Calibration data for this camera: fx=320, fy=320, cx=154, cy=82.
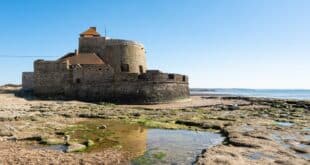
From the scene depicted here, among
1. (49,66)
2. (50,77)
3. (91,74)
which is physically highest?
(49,66)

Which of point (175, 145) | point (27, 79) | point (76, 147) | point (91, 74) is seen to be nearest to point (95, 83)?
point (91, 74)

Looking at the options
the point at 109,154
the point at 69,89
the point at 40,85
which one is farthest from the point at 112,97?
the point at 109,154

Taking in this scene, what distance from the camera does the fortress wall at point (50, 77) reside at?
30953 millimetres

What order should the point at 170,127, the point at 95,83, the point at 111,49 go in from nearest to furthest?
the point at 170,127, the point at 95,83, the point at 111,49

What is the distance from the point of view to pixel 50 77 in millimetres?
31000

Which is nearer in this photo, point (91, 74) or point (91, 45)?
point (91, 74)

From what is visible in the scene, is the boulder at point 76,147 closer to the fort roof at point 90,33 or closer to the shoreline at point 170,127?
the shoreline at point 170,127

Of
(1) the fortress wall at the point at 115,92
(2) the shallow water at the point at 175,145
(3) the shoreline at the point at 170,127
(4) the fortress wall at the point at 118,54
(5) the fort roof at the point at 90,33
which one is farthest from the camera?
(5) the fort roof at the point at 90,33

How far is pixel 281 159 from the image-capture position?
9.95 meters

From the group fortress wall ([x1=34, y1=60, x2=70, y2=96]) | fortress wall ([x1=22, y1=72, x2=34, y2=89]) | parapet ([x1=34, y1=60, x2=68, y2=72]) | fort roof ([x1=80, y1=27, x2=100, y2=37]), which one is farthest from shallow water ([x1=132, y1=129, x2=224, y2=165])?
fortress wall ([x1=22, y1=72, x2=34, y2=89])

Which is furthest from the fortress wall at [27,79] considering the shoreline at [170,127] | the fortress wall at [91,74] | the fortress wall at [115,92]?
the shoreline at [170,127]

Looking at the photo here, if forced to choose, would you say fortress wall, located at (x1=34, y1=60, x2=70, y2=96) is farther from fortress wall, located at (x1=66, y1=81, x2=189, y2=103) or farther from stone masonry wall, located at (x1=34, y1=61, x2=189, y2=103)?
fortress wall, located at (x1=66, y1=81, x2=189, y2=103)

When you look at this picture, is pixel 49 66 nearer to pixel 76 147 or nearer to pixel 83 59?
pixel 83 59

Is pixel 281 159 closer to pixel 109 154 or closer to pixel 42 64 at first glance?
pixel 109 154
